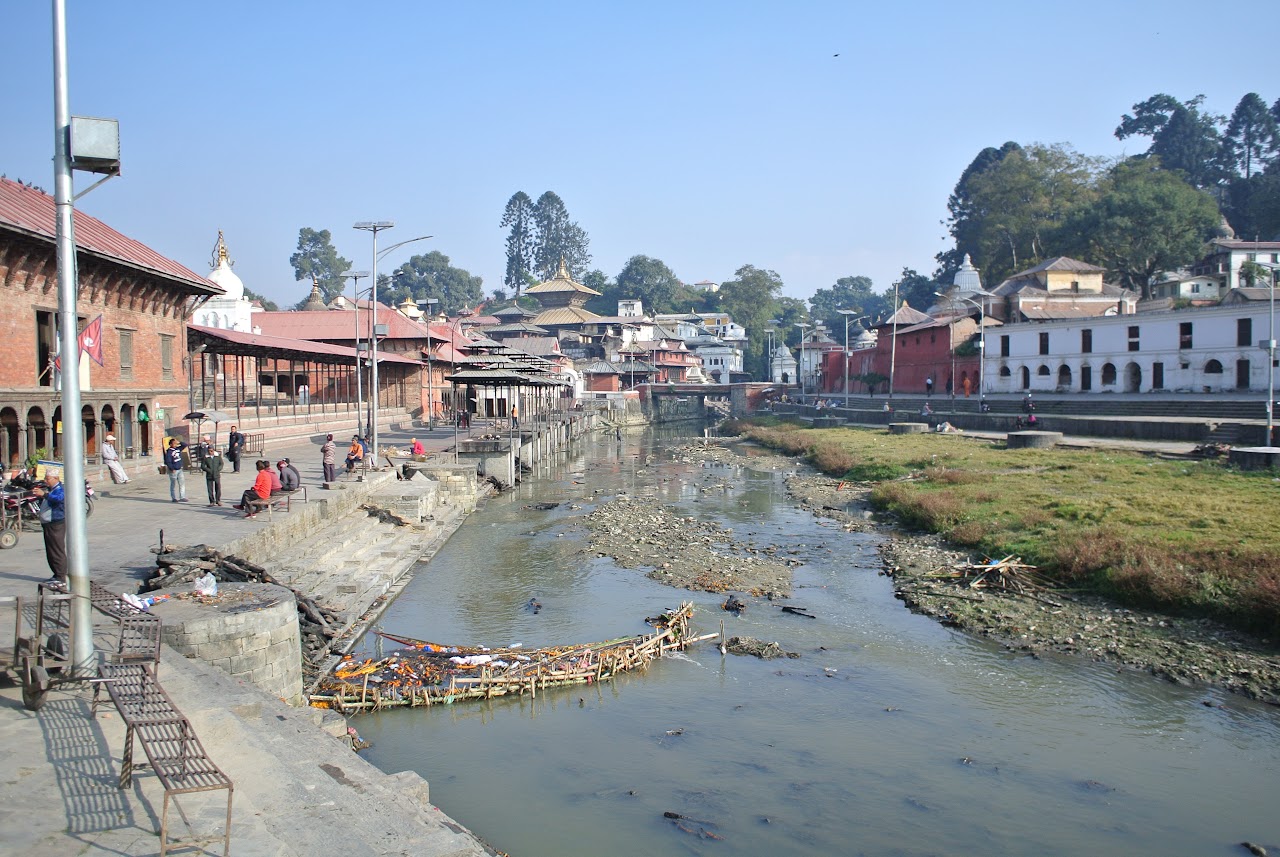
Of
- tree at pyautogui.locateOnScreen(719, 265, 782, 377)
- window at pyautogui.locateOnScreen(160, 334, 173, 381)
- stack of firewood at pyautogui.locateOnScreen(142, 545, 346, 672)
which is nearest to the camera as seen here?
stack of firewood at pyautogui.locateOnScreen(142, 545, 346, 672)

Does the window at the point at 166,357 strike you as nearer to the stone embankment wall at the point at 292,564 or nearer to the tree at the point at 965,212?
the stone embankment wall at the point at 292,564

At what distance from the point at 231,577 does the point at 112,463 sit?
1063cm

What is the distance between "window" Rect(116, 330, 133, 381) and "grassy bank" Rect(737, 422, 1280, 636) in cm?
2283

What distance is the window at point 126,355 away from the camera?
25.0m

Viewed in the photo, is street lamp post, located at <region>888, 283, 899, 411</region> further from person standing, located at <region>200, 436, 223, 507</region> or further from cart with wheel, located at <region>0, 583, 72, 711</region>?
cart with wheel, located at <region>0, 583, 72, 711</region>

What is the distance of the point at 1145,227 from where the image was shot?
2746 inches

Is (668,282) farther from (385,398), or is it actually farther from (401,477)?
(401,477)

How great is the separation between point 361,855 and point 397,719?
242 inches

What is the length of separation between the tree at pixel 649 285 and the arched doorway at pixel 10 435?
128 meters

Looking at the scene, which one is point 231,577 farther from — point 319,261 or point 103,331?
point 319,261

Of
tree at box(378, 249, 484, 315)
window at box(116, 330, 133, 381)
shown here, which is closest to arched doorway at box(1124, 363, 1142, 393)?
window at box(116, 330, 133, 381)

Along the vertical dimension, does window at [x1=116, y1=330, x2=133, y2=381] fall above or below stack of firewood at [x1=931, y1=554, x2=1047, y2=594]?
above

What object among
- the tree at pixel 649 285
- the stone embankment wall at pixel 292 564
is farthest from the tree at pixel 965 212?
the stone embankment wall at pixel 292 564

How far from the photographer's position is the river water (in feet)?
32.8
